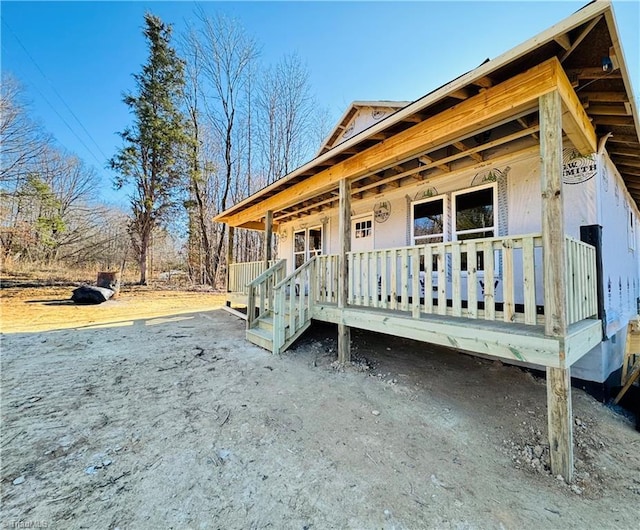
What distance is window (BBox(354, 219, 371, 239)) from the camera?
24.2ft

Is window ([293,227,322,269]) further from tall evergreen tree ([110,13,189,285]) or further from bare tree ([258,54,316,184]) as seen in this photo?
tall evergreen tree ([110,13,189,285])

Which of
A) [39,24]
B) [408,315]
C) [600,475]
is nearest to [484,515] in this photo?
[600,475]

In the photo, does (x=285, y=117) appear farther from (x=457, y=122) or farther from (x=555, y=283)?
(x=555, y=283)

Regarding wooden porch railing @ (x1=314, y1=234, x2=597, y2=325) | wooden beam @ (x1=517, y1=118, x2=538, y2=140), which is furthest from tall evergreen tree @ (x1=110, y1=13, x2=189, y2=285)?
wooden beam @ (x1=517, y1=118, x2=538, y2=140)

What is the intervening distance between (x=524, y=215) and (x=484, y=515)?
4.26 meters

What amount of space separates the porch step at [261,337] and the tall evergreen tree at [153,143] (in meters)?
12.0

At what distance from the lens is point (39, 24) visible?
9047mm

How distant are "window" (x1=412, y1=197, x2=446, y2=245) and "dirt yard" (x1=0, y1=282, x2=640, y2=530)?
7.81 ft

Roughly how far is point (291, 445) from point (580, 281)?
3728mm

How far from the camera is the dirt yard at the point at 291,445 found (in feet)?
6.74

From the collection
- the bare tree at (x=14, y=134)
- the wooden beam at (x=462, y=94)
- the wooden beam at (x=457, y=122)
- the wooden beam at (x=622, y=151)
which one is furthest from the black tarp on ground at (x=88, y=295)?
the wooden beam at (x=622, y=151)

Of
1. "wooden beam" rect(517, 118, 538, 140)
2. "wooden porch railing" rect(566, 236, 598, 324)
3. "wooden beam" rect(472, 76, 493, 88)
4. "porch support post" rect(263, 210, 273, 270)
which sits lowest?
"wooden porch railing" rect(566, 236, 598, 324)

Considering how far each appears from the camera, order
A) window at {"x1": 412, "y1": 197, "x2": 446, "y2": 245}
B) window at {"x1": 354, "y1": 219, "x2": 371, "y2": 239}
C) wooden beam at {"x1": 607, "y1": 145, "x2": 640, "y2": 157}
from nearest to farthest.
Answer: wooden beam at {"x1": 607, "y1": 145, "x2": 640, "y2": 157} → window at {"x1": 412, "y1": 197, "x2": 446, "y2": 245} → window at {"x1": 354, "y1": 219, "x2": 371, "y2": 239}

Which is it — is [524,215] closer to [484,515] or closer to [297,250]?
[484,515]
